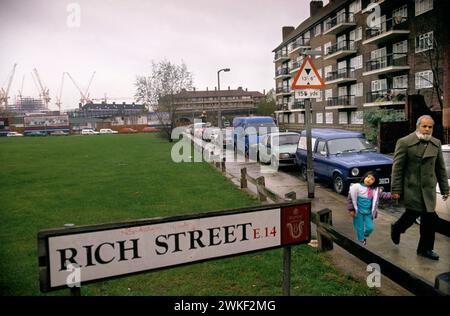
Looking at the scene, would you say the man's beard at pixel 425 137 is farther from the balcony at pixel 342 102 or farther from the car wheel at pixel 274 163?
the balcony at pixel 342 102

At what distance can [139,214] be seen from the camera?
804 centimetres

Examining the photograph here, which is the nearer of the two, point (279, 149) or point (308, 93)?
point (308, 93)

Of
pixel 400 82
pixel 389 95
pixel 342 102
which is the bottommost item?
pixel 389 95

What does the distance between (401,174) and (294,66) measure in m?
52.7

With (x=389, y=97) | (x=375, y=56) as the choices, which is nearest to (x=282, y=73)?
(x=375, y=56)

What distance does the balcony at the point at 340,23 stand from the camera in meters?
38.5

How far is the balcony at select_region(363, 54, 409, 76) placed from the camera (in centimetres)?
3067

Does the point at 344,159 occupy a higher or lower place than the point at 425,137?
lower

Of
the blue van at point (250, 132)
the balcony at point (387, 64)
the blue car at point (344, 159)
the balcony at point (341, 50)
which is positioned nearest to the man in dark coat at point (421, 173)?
the blue car at point (344, 159)

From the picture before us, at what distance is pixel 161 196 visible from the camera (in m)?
10.1

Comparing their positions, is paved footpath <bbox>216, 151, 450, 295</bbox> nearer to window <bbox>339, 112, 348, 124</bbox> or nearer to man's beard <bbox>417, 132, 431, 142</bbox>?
man's beard <bbox>417, 132, 431, 142</bbox>

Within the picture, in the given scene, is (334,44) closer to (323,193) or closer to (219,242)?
(323,193)

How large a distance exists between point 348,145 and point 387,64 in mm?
26025

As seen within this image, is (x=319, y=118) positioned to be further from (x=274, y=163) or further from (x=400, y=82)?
(x=274, y=163)
